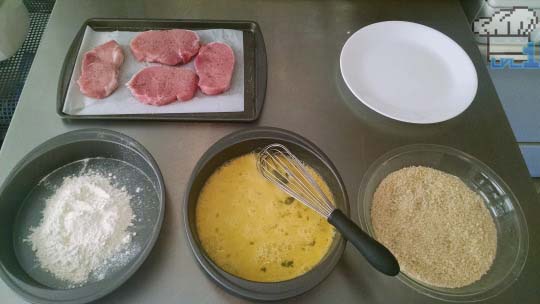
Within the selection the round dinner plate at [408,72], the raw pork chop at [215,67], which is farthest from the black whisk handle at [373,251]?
the raw pork chop at [215,67]

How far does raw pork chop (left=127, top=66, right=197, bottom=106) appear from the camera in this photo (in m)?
A: 0.98

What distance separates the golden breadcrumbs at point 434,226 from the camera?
30.7 inches

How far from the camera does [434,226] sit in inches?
32.9

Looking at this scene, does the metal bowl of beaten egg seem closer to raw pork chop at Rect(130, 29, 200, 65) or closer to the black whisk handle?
the black whisk handle

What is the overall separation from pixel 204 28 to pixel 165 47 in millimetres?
139

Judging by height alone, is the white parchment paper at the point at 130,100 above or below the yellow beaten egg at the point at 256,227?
above

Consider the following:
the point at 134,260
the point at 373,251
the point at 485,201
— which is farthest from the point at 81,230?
the point at 485,201

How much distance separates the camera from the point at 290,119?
3.27 feet

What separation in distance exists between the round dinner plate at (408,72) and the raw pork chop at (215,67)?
301 millimetres

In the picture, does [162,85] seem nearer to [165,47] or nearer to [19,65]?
[165,47]

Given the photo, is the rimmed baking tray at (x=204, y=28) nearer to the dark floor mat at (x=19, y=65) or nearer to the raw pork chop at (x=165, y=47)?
the raw pork chop at (x=165, y=47)

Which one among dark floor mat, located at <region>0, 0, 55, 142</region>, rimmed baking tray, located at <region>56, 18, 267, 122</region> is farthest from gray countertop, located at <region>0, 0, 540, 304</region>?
dark floor mat, located at <region>0, 0, 55, 142</region>
